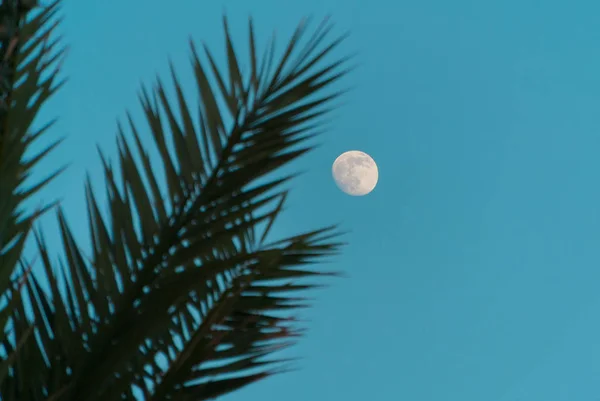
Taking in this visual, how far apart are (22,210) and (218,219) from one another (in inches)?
13.7

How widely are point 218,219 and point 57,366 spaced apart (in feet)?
1.26

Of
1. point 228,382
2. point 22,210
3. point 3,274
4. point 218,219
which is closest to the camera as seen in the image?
point 3,274

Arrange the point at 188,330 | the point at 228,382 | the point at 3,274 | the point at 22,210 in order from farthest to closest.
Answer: the point at 188,330
the point at 22,210
the point at 228,382
the point at 3,274

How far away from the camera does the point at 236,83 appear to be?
1.51 metres

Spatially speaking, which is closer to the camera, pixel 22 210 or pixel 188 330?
pixel 22 210

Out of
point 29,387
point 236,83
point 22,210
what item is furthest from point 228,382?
point 236,83

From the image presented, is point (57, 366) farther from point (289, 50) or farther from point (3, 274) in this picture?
point (289, 50)

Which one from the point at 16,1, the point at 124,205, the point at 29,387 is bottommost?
the point at 29,387

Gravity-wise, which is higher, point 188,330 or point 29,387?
Answer: point 188,330

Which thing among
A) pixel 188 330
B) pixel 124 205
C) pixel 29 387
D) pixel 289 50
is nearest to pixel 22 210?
pixel 124 205

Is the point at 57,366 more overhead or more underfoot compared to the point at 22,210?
more underfoot

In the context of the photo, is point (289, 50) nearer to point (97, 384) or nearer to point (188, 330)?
point (188, 330)

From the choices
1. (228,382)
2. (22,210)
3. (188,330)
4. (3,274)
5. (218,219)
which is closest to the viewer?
(3,274)

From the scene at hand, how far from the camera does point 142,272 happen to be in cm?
123
